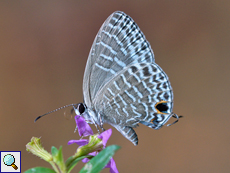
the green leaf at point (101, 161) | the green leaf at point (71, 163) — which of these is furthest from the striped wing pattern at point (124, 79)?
the green leaf at point (101, 161)

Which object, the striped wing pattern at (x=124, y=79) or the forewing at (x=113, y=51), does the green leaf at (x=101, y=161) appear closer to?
the striped wing pattern at (x=124, y=79)

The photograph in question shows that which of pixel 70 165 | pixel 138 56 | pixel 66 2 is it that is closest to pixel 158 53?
pixel 66 2

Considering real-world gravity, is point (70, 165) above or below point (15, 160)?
below

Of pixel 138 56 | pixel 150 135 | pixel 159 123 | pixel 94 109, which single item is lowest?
pixel 159 123

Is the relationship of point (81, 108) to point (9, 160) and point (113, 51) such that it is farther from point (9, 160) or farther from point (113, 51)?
point (9, 160)

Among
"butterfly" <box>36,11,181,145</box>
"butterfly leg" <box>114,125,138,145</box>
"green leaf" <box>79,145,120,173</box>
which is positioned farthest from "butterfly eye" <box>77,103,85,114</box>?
"green leaf" <box>79,145,120,173</box>

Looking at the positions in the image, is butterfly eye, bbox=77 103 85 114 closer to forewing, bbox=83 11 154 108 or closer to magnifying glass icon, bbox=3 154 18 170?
forewing, bbox=83 11 154 108

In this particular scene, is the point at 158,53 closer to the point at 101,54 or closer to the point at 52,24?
the point at 52,24
